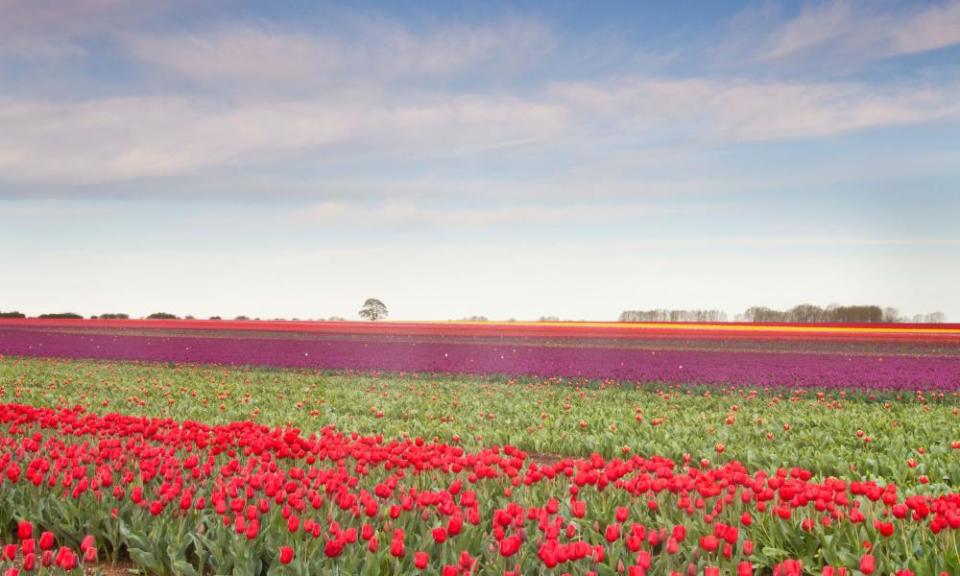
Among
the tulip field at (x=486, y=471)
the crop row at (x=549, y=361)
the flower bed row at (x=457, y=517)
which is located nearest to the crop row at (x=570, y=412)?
the tulip field at (x=486, y=471)

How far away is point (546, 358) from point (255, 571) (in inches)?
889

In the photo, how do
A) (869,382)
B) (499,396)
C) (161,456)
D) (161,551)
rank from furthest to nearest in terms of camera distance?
(869,382) → (499,396) → (161,456) → (161,551)

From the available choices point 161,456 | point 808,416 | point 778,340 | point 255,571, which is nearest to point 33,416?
point 161,456

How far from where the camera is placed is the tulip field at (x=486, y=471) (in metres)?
5.47

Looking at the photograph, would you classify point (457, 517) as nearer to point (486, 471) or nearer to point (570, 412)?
point (486, 471)

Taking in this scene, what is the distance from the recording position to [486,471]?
6926mm

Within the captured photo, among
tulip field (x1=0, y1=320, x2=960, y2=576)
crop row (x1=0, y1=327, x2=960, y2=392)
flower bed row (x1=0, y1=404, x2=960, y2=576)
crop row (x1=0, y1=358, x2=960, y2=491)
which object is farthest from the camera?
crop row (x1=0, y1=327, x2=960, y2=392)

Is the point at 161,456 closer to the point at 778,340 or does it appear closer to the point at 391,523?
the point at 391,523

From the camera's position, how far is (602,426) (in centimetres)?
1326

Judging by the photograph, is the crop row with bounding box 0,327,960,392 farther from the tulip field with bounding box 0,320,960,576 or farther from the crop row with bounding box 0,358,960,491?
the crop row with bounding box 0,358,960,491

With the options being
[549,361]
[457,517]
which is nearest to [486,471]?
[457,517]

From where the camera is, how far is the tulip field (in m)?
5.47

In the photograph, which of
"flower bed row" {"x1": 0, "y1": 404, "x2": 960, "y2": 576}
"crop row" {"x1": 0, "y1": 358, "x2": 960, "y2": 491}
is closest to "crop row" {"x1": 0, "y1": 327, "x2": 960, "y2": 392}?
"crop row" {"x1": 0, "y1": 358, "x2": 960, "y2": 491}

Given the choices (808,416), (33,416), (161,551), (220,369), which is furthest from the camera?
(220,369)
